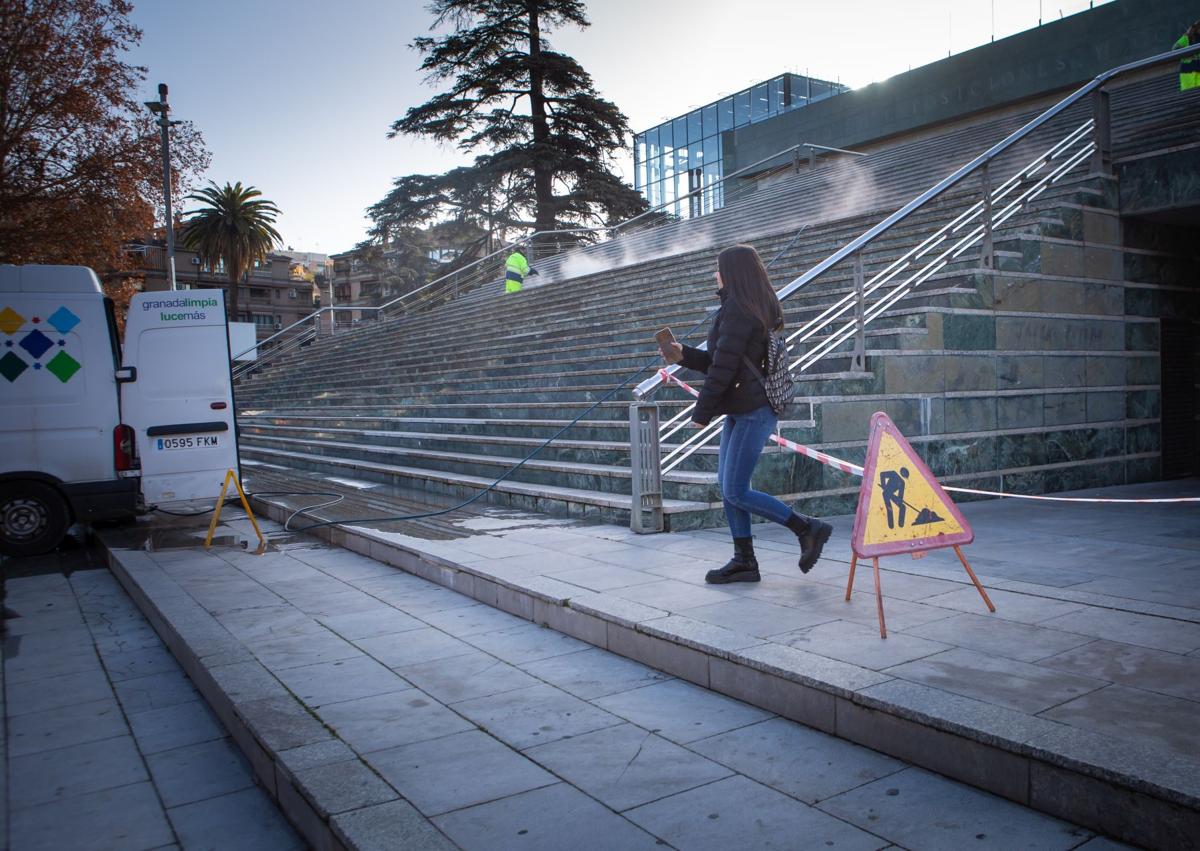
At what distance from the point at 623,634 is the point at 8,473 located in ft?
23.4

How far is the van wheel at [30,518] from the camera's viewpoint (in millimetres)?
8945

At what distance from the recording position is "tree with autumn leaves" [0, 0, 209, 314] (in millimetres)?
16484

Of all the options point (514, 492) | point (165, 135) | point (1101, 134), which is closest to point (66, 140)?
point (165, 135)

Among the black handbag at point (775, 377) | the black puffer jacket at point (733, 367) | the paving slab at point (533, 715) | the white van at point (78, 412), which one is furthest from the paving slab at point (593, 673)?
the white van at point (78, 412)

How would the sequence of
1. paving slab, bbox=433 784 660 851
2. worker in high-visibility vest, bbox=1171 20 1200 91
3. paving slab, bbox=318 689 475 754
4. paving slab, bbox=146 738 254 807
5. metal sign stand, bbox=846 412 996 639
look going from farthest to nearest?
worker in high-visibility vest, bbox=1171 20 1200 91, metal sign stand, bbox=846 412 996 639, paving slab, bbox=318 689 475 754, paving slab, bbox=146 738 254 807, paving slab, bbox=433 784 660 851

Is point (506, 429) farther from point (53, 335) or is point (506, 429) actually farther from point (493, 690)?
point (493, 690)

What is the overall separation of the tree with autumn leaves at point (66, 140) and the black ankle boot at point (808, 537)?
16619 millimetres

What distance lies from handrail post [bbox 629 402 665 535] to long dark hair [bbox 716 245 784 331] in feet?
6.90

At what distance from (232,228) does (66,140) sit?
96.3 feet

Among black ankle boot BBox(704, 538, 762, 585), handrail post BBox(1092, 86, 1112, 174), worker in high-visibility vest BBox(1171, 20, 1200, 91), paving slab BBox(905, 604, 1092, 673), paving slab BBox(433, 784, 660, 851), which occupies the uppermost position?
worker in high-visibility vest BBox(1171, 20, 1200, 91)

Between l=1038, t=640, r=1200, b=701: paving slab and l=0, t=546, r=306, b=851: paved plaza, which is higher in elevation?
l=1038, t=640, r=1200, b=701: paving slab

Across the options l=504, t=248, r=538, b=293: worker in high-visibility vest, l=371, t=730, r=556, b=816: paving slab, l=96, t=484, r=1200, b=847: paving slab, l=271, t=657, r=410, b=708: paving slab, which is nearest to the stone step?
l=96, t=484, r=1200, b=847: paving slab

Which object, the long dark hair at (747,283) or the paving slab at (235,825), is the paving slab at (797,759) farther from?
the long dark hair at (747,283)

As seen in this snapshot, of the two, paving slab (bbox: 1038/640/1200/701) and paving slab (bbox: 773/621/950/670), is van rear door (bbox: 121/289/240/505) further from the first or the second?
paving slab (bbox: 1038/640/1200/701)
